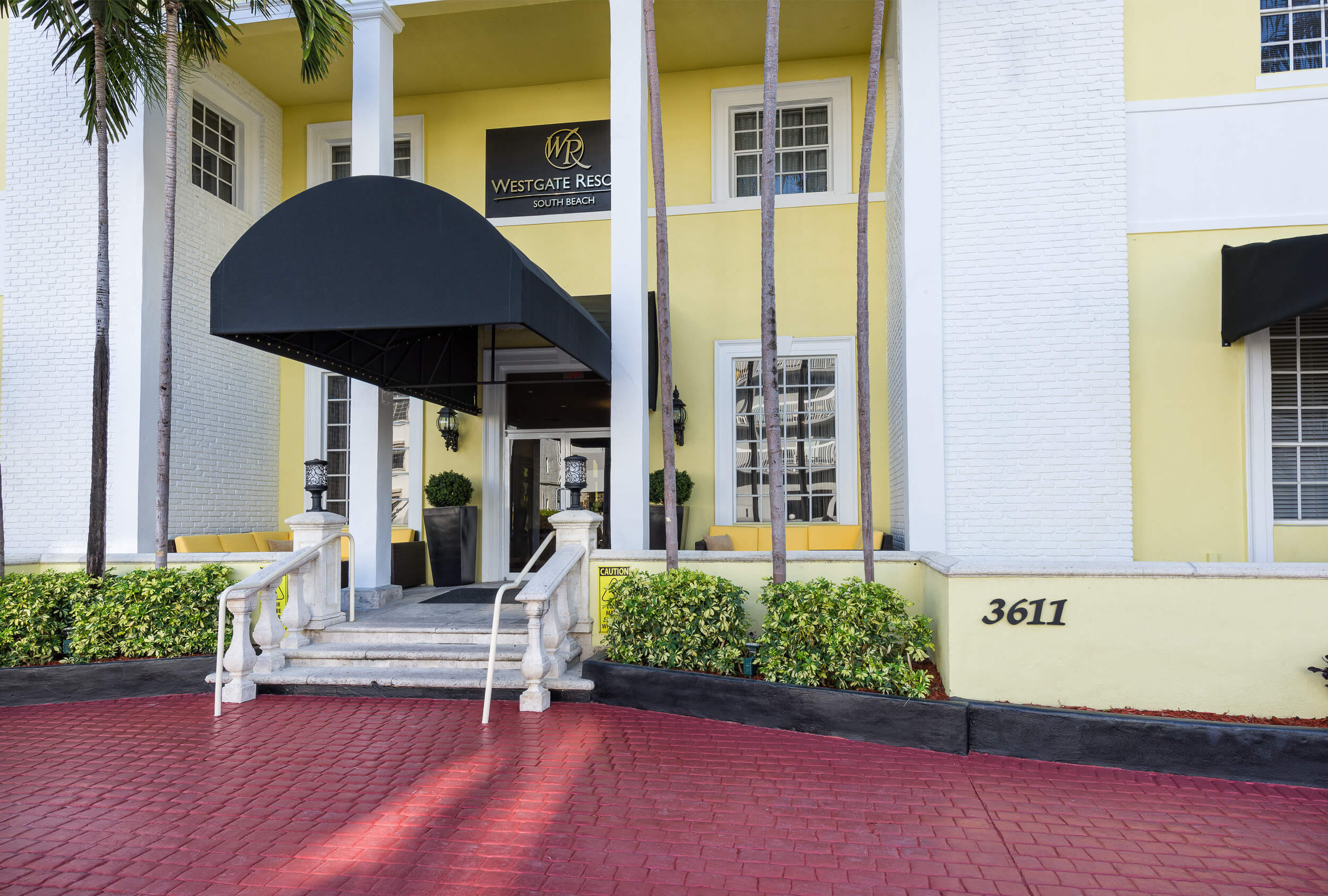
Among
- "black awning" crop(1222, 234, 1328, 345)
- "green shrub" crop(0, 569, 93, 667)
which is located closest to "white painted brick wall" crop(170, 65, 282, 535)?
"green shrub" crop(0, 569, 93, 667)

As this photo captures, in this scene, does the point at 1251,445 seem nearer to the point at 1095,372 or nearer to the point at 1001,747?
the point at 1095,372

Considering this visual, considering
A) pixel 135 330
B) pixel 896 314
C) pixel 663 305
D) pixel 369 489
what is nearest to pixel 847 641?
pixel 663 305

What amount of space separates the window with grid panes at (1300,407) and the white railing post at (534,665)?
6.99 m

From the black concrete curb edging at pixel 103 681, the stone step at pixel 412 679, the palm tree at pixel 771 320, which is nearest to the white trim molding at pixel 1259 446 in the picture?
the palm tree at pixel 771 320

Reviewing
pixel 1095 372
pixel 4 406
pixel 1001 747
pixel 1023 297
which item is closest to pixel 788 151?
pixel 1023 297

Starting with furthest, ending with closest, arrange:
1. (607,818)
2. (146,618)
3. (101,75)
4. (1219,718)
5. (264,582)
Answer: (101,75) → (146,618) → (264,582) → (1219,718) → (607,818)

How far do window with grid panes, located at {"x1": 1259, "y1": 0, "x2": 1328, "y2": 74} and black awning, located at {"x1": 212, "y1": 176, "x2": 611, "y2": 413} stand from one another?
24.4 ft

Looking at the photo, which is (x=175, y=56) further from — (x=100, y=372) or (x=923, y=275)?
(x=923, y=275)

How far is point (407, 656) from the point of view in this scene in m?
6.43

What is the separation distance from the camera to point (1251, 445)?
7457 millimetres

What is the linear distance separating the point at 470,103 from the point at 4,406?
658cm

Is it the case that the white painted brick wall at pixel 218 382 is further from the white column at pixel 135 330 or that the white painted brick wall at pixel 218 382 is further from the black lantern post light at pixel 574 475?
the black lantern post light at pixel 574 475

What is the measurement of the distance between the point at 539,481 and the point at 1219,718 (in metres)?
7.87

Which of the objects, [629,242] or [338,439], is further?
[338,439]
